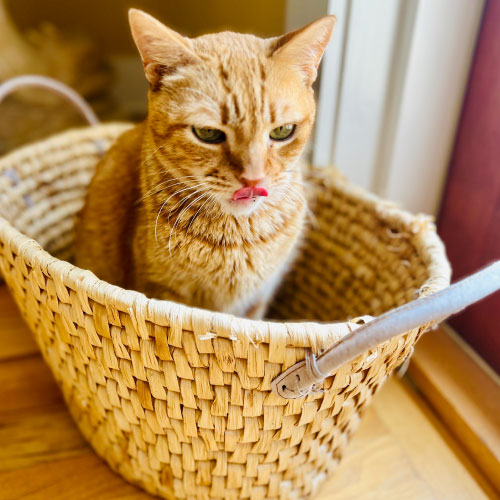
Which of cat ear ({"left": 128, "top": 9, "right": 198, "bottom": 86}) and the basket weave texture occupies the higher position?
cat ear ({"left": 128, "top": 9, "right": 198, "bottom": 86})

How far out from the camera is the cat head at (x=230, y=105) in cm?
68

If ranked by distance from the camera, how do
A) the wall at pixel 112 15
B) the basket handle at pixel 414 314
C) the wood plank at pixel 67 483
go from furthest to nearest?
the wall at pixel 112 15 → the wood plank at pixel 67 483 → the basket handle at pixel 414 314

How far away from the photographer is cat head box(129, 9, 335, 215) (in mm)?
682

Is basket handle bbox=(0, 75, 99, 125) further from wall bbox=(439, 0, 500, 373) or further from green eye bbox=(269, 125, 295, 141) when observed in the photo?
wall bbox=(439, 0, 500, 373)

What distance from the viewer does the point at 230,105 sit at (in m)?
0.68

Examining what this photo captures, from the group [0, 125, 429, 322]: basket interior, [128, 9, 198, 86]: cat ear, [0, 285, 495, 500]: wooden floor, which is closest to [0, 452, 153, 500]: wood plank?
[0, 285, 495, 500]: wooden floor

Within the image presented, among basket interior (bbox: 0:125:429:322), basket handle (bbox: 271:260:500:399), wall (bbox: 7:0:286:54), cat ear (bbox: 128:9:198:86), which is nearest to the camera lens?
basket handle (bbox: 271:260:500:399)

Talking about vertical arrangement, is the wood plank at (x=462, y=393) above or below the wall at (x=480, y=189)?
below

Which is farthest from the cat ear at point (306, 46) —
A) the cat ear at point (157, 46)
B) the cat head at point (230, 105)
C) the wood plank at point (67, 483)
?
the wood plank at point (67, 483)

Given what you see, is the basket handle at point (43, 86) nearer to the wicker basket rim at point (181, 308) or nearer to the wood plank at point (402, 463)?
the wicker basket rim at point (181, 308)

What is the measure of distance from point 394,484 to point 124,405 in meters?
0.52

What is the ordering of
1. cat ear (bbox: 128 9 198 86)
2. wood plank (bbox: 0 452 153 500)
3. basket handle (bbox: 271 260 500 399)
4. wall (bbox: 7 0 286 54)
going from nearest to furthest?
basket handle (bbox: 271 260 500 399) < cat ear (bbox: 128 9 198 86) < wood plank (bbox: 0 452 153 500) < wall (bbox: 7 0 286 54)

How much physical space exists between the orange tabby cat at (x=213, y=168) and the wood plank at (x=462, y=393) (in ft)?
1.42

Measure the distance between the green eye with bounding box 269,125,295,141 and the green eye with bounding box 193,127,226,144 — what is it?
0.24ft
